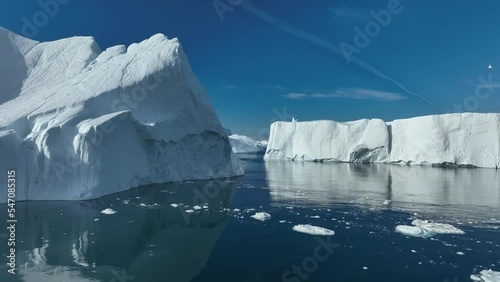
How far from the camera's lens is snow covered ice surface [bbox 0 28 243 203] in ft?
51.9

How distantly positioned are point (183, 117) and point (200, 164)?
3.76 metres

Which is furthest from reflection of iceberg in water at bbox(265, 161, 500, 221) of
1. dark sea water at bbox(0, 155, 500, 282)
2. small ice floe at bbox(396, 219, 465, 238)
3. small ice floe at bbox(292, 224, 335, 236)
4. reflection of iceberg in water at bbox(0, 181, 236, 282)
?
reflection of iceberg in water at bbox(0, 181, 236, 282)

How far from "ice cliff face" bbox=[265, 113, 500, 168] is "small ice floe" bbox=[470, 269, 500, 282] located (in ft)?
127

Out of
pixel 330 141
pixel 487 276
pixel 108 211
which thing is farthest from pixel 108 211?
pixel 330 141

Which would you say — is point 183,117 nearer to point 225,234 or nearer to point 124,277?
point 225,234

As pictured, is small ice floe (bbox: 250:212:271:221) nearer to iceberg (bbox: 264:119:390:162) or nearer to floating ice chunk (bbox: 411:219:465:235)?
floating ice chunk (bbox: 411:219:465:235)

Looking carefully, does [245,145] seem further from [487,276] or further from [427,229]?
[487,276]

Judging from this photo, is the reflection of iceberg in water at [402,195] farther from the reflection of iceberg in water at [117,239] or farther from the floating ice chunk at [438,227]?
the reflection of iceberg in water at [117,239]

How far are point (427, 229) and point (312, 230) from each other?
379 centimetres

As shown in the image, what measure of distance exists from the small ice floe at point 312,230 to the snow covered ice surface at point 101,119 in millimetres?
9877

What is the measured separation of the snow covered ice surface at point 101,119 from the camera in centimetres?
1583

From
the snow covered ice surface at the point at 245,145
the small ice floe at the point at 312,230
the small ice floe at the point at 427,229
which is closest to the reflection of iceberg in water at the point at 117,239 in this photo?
the small ice floe at the point at 312,230

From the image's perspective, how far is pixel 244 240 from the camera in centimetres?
1066

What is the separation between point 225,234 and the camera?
11.4m
